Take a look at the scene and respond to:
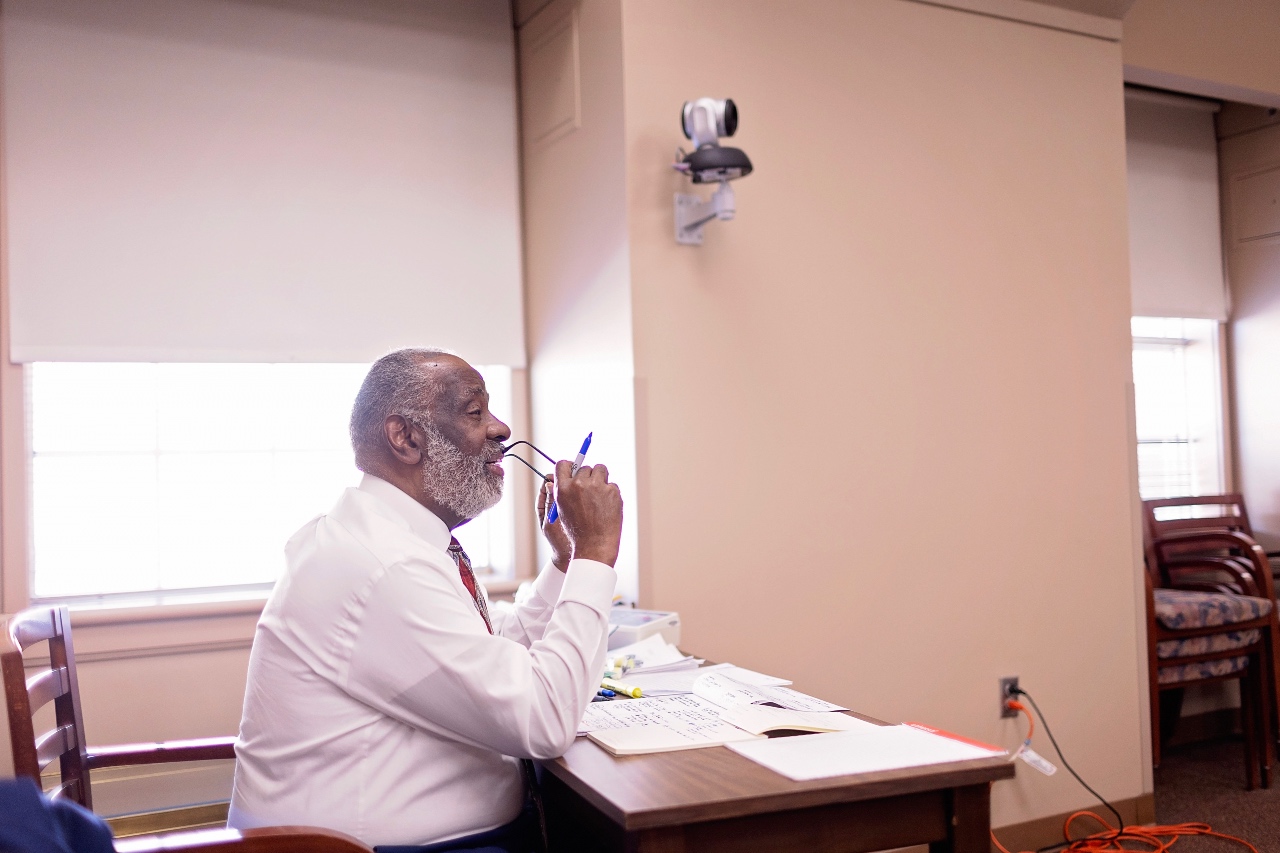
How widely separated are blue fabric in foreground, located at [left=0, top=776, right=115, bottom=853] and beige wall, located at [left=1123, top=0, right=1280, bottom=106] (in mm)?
4017

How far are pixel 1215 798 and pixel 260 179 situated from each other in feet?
12.6

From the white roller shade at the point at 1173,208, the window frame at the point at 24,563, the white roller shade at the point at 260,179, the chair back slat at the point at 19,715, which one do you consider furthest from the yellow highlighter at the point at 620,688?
the white roller shade at the point at 1173,208

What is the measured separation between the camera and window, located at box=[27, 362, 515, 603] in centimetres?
274

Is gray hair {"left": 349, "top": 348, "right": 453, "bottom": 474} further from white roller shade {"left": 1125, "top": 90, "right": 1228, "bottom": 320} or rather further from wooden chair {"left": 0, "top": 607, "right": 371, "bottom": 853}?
white roller shade {"left": 1125, "top": 90, "right": 1228, "bottom": 320}

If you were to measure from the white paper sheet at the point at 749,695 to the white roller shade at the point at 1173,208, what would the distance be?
3367mm

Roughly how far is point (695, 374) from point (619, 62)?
2.85ft

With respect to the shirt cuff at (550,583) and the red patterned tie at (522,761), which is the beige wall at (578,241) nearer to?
the shirt cuff at (550,583)

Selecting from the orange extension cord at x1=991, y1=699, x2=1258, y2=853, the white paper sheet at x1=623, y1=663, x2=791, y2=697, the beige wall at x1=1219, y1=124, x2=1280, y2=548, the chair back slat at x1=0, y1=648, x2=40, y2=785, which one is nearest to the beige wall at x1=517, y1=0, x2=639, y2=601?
the white paper sheet at x1=623, y1=663, x2=791, y2=697

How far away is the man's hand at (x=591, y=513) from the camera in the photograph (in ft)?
5.53

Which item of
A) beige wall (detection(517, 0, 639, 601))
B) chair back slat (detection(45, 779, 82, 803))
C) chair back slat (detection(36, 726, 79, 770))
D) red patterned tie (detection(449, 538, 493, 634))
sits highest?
beige wall (detection(517, 0, 639, 601))

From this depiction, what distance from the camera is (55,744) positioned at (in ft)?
5.86

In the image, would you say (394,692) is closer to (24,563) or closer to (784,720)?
(784,720)

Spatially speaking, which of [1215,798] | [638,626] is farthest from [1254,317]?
[638,626]

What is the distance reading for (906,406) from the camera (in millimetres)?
3176
